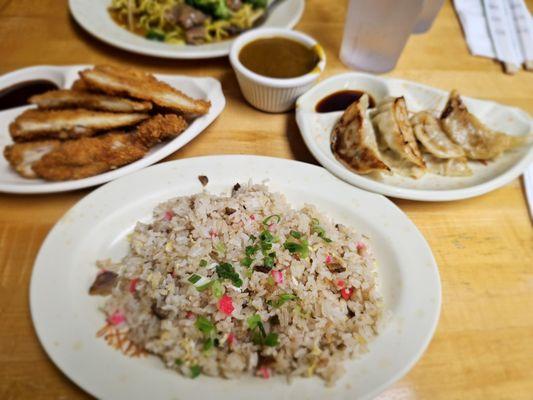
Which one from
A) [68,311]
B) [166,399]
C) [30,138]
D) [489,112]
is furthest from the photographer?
[489,112]

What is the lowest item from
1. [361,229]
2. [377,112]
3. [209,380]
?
[209,380]

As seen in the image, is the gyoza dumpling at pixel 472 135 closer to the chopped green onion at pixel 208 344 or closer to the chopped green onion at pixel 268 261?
the chopped green onion at pixel 268 261

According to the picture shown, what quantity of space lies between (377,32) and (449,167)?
115cm

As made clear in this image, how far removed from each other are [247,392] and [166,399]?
0.29m

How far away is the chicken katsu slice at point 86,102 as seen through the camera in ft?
6.85

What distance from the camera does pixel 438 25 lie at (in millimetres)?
3396

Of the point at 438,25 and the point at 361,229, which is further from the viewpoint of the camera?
the point at 438,25

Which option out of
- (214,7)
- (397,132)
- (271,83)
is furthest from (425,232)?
(214,7)

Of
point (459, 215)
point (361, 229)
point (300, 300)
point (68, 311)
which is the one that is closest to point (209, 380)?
point (300, 300)

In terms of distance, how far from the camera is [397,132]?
85.4 inches

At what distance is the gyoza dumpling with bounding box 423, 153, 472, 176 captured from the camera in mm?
2219

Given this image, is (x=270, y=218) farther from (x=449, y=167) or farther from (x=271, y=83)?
(x=449, y=167)

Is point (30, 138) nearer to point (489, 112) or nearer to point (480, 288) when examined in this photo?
point (480, 288)

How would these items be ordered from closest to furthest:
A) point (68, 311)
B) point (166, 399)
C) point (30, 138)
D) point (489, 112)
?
point (166, 399)
point (68, 311)
point (30, 138)
point (489, 112)
